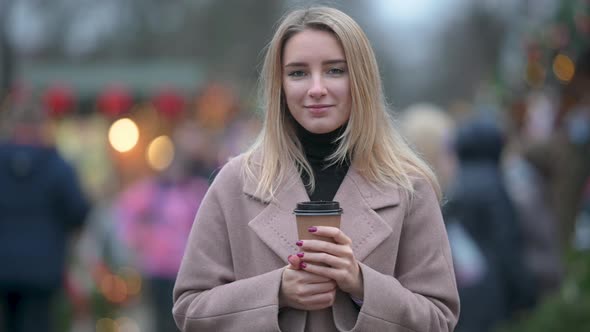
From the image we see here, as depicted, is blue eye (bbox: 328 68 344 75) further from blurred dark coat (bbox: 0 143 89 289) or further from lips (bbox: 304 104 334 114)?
blurred dark coat (bbox: 0 143 89 289)

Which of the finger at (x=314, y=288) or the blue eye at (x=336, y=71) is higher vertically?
the blue eye at (x=336, y=71)

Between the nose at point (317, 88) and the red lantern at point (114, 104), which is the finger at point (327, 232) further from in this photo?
the red lantern at point (114, 104)

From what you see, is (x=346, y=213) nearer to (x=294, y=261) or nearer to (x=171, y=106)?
(x=294, y=261)

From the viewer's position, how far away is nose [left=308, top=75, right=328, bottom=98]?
3170 millimetres

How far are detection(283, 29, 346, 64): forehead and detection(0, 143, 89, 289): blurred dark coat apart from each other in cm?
508

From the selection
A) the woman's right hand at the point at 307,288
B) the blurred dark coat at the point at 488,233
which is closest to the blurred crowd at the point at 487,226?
the blurred dark coat at the point at 488,233

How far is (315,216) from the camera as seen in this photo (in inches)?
116

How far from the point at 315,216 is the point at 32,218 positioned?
535 centimetres

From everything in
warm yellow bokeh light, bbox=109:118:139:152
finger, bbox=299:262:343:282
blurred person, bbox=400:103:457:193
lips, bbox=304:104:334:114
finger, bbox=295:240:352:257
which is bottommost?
warm yellow bokeh light, bbox=109:118:139:152

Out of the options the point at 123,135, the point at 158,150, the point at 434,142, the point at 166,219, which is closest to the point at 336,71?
the point at 434,142

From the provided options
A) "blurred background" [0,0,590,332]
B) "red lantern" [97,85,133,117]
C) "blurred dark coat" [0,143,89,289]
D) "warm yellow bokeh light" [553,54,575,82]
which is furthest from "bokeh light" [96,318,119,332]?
"red lantern" [97,85,133,117]

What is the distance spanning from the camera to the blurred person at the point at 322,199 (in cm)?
310

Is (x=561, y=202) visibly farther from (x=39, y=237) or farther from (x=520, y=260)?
(x=39, y=237)

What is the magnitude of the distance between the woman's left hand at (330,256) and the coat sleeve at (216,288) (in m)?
0.15
